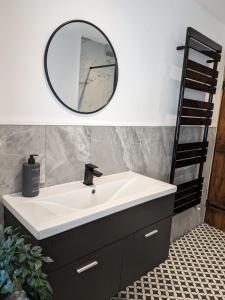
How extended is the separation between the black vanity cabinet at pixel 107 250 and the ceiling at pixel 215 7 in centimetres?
173

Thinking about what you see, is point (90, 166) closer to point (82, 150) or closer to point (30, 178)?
point (82, 150)

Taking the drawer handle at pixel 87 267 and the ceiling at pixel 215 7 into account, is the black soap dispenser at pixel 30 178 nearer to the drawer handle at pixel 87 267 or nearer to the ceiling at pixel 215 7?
the drawer handle at pixel 87 267

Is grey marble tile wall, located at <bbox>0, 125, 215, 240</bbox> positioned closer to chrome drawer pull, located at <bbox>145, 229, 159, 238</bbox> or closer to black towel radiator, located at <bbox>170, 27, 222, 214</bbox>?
black towel radiator, located at <bbox>170, 27, 222, 214</bbox>

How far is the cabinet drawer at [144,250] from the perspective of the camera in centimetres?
154

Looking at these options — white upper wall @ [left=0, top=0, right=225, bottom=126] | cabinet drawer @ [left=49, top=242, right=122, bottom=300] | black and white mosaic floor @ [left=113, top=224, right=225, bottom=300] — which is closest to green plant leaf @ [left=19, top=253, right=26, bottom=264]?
cabinet drawer @ [left=49, top=242, right=122, bottom=300]

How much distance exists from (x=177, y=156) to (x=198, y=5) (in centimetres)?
139

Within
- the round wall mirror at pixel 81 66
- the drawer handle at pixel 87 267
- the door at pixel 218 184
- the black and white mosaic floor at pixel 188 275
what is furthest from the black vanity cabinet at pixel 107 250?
the door at pixel 218 184

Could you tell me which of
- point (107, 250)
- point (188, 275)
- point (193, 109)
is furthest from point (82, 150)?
point (188, 275)

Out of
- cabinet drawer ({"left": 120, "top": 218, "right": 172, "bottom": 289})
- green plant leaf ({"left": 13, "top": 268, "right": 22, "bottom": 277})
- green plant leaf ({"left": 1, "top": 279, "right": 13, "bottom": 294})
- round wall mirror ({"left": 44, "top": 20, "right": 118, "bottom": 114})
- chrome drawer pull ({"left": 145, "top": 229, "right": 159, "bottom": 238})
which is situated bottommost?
cabinet drawer ({"left": 120, "top": 218, "right": 172, "bottom": 289})

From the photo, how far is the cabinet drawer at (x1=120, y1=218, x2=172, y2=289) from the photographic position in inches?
60.7

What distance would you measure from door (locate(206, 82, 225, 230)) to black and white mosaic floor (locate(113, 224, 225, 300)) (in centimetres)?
31

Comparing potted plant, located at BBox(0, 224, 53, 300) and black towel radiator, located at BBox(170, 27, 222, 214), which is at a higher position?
black towel radiator, located at BBox(170, 27, 222, 214)

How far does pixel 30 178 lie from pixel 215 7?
2.20 m

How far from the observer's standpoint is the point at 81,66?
1.56 m
